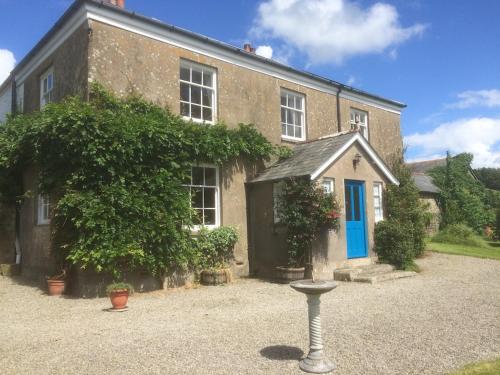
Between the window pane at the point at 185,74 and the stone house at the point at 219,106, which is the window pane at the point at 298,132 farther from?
the window pane at the point at 185,74

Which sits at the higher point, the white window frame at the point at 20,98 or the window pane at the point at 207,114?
the white window frame at the point at 20,98

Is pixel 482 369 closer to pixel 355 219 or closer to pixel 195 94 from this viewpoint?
pixel 355 219

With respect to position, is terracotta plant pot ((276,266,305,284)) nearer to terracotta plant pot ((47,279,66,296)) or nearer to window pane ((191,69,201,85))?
terracotta plant pot ((47,279,66,296))

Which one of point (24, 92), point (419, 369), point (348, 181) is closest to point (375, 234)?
point (348, 181)

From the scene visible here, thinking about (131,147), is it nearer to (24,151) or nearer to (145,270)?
(145,270)

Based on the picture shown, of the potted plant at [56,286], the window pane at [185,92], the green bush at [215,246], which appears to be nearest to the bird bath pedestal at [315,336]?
the green bush at [215,246]

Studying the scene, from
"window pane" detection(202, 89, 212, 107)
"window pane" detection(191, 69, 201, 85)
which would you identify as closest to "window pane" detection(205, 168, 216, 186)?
"window pane" detection(202, 89, 212, 107)

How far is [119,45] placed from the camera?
10.5 m

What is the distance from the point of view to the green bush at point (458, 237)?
1927 cm

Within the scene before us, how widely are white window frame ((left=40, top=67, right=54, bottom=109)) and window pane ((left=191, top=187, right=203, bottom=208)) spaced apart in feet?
16.0

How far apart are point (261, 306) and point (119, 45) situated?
7238mm

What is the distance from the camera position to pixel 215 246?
11.3 m

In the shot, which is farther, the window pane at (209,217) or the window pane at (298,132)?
the window pane at (298,132)

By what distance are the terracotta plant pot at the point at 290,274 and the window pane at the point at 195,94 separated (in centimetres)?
529
